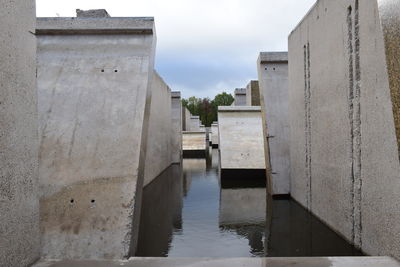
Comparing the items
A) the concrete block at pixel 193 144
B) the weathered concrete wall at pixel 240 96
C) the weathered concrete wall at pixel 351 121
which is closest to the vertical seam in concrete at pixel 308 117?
the weathered concrete wall at pixel 351 121

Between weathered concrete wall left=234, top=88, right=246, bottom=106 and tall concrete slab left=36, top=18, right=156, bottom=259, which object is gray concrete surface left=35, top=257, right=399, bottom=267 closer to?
tall concrete slab left=36, top=18, right=156, bottom=259

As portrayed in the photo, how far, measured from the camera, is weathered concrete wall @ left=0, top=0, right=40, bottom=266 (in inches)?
91.4

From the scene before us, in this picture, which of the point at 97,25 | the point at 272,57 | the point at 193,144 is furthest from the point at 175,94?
the point at 97,25

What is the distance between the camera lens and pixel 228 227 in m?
6.17

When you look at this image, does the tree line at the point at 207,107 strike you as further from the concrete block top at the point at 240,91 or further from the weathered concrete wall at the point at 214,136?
the concrete block top at the point at 240,91

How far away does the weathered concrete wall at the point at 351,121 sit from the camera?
364cm

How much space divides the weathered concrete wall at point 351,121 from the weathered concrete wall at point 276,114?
3.85ft

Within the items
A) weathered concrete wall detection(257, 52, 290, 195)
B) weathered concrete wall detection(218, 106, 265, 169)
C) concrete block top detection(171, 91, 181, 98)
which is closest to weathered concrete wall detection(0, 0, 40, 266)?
weathered concrete wall detection(257, 52, 290, 195)

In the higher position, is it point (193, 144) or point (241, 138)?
point (241, 138)

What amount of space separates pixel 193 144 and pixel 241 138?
1024 centimetres

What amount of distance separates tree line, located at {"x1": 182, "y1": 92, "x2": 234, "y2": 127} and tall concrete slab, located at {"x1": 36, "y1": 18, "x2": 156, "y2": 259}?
49.9 metres

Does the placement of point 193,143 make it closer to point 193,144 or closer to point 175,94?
point 193,144

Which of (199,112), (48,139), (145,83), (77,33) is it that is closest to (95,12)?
(77,33)

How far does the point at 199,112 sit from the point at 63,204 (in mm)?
55427
